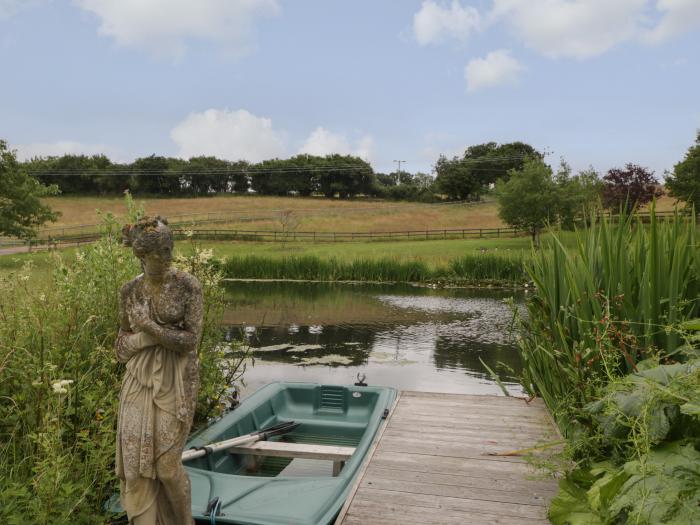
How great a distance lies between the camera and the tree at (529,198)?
118 ft

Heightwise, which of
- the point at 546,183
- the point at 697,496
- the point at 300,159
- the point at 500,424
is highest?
the point at 300,159

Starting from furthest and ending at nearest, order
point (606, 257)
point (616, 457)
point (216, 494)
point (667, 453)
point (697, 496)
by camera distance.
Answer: point (606, 257) → point (216, 494) → point (616, 457) → point (667, 453) → point (697, 496)

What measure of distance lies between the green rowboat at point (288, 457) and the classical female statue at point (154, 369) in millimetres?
832

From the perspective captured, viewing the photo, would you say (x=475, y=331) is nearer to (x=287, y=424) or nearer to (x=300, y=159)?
(x=287, y=424)

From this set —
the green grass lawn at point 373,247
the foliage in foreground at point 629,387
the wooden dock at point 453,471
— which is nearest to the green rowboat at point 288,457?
the wooden dock at point 453,471

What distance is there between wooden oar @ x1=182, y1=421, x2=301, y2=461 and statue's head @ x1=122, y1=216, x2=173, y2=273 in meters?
2.19

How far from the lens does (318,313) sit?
1683 cm

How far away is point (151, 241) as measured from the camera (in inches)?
108

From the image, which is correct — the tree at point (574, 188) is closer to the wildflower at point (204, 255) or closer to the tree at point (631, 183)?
the tree at point (631, 183)

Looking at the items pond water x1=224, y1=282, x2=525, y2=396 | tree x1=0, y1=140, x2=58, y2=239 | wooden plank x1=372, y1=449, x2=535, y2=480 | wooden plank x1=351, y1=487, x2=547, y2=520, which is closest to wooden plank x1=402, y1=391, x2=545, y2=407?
pond water x1=224, y1=282, x2=525, y2=396

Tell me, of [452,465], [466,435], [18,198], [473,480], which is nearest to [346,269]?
[18,198]

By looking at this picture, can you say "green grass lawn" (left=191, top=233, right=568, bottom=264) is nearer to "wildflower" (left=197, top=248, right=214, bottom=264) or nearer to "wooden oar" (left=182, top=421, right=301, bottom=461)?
"wildflower" (left=197, top=248, right=214, bottom=264)

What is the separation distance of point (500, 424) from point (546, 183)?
35264 millimetres

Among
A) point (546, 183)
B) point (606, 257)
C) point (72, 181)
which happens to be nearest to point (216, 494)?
point (606, 257)
